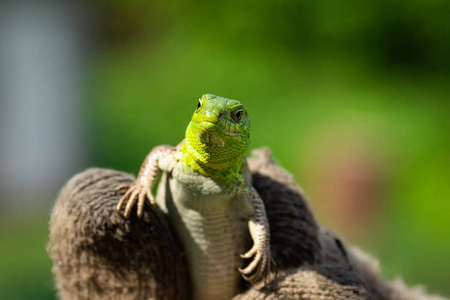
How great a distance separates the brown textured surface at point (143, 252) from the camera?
3.40 ft

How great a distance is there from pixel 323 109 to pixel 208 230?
3.28 meters

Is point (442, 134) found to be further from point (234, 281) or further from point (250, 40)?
point (234, 281)

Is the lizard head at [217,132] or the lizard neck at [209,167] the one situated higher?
the lizard head at [217,132]

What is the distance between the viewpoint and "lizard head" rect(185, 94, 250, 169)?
982 mm

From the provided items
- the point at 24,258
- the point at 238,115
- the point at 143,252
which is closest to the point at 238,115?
the point at 238,115

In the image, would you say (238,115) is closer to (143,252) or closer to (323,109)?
(143,252)

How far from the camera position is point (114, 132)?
14.8 feet

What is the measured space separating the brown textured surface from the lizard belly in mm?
22

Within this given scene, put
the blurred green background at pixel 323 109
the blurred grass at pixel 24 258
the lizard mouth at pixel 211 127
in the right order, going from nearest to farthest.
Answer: the lizard mouth at pixel 211 127 < the blurred grass at pixel 24 258 < the blurred green background at pixel 323 109

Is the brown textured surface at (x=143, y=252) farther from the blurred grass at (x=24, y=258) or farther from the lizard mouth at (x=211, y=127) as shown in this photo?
the blurred grass at (x=24, y=258)

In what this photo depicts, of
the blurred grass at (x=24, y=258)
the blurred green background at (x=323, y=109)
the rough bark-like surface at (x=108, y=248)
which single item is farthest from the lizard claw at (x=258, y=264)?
the blurred green background at (x=323, y=109)

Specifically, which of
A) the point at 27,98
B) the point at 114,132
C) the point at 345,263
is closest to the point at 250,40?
the point at 114,132

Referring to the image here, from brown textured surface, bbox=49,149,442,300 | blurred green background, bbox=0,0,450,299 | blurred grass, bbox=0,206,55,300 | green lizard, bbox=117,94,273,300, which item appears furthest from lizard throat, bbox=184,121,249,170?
blurred green background, bbox=0,0,450,299

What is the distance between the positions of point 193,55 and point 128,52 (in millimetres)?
1015
